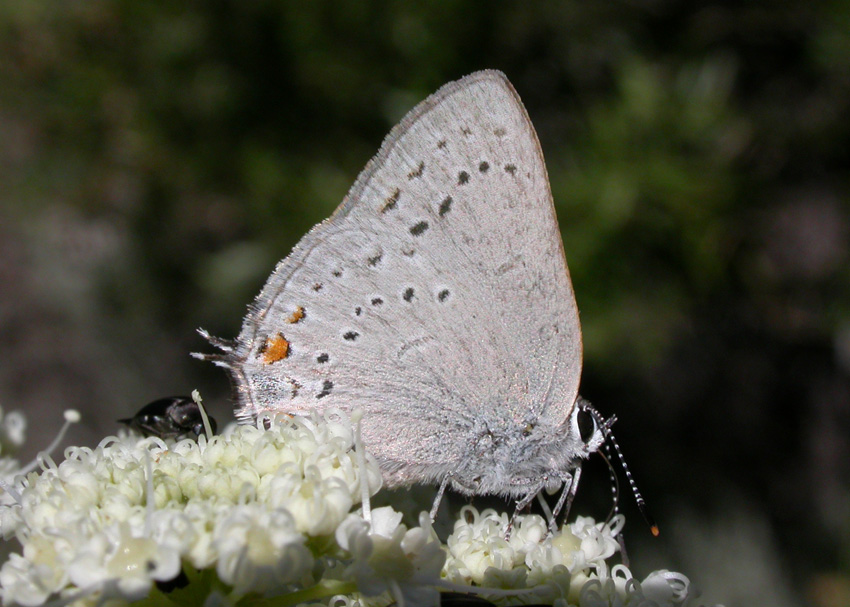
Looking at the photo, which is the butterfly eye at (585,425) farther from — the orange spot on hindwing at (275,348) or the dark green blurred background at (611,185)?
the dark green blurred background at (611,185)

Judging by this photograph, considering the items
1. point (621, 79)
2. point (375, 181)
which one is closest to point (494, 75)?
point (375, 181)

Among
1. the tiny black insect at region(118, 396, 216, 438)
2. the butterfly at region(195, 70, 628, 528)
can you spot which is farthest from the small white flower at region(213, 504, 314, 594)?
the butterfly at region(195, 70, 628, 528)

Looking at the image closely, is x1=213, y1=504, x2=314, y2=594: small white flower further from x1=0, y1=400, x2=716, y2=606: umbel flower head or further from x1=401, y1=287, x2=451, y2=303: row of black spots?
x1=401, y1=287, x2=451, y2=303: row of black spots

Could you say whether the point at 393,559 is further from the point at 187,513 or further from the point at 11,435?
the point at 11,435

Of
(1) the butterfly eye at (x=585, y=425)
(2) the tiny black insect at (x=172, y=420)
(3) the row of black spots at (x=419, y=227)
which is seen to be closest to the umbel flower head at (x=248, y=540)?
(2) the tiny black insect at (x=172, y=420)

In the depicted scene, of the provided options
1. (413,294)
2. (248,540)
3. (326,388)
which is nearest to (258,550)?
(248,540)

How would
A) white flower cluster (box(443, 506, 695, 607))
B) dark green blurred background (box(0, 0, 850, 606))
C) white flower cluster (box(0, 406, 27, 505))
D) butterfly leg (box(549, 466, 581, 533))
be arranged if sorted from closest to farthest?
white flower cluster (box(443, 506, 695, 607))
butterfly leg (box(549, 466, 581, 533))
white flower cluster (box(0, 406, 27, 505))
dark green blurred background (box(0, 0, 850, 606))
